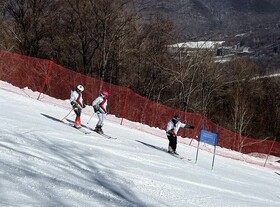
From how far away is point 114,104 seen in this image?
90.8ft

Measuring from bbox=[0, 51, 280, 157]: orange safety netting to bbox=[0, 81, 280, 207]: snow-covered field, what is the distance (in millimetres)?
10008

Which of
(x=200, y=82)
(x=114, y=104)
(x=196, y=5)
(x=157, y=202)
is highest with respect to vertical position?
(x=196, y=5)

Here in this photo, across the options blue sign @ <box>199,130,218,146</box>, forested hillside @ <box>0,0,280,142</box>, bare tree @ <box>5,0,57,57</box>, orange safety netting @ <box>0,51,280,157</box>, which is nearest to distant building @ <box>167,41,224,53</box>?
forested hillside @ <box>0,0,280,142</box>

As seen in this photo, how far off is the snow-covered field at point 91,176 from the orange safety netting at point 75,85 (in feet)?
32.8

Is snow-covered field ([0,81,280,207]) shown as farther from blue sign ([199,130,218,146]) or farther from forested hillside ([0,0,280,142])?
forested hillside ([0,0,280,142])

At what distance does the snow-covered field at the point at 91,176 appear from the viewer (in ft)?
22.7

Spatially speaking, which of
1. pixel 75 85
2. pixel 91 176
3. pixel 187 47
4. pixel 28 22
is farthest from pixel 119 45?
pixel 91 176

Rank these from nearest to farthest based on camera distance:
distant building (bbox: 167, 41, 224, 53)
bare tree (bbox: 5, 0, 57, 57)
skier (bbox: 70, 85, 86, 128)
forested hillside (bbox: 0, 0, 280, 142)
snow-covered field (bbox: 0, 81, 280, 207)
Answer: snow-covered field (bbox: 0, 81, 280, 207) → skier (bbox: 70, 85, 86, 128) → forested hillside (bbox: 0, 0, 280, 142) → bare tree (bbox: 5, 0, 57, 57) → distant building (bbox: 167, 41, 224, 53)

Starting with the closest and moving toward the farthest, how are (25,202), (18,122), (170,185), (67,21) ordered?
(25,202) < (170,185) < (18,122) < (67,21)

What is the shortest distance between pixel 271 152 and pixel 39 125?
21730 millimetres

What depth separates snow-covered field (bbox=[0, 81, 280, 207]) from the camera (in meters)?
6.93

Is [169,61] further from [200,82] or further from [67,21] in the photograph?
[67,21]

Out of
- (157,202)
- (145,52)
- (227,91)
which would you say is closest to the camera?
(157,202)

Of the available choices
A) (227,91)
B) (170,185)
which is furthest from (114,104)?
(227,91)
